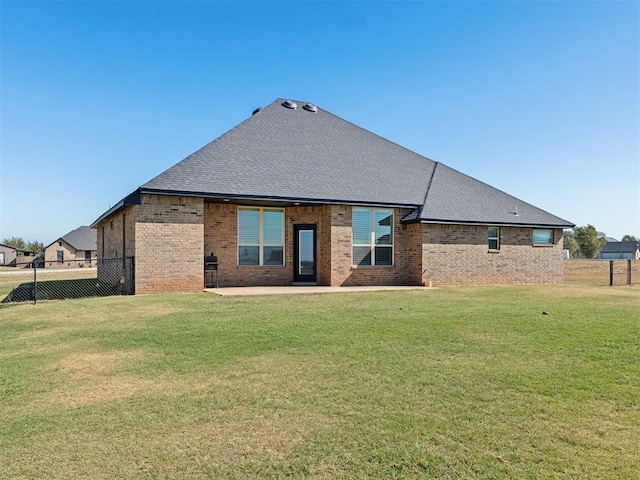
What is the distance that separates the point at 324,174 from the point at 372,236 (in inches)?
123

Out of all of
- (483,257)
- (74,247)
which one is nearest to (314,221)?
(483,257)

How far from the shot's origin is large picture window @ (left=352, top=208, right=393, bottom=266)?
1633 cm

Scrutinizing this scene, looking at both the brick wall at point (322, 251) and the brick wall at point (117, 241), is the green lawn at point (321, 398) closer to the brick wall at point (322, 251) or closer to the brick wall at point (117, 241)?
the brick wall at point (322, 251)

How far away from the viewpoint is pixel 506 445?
3.30m

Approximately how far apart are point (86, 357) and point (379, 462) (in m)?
4.89

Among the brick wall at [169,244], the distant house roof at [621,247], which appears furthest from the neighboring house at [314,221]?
the distant house roof at [621,247]

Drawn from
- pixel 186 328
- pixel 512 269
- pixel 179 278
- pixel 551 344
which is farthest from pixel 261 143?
pixel 551 344

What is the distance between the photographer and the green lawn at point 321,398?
3.08 meters

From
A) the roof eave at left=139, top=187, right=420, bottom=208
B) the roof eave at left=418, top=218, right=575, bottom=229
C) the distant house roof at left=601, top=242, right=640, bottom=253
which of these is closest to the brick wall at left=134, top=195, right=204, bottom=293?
the roof eave at left=139, top=187, right=420, bottom=208

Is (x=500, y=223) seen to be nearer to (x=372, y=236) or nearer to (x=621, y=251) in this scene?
(x=372, y=236)

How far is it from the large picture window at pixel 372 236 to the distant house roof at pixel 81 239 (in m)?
55.3

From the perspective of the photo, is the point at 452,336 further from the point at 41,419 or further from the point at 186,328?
the point at 41,419

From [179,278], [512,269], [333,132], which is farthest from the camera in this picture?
[333,132]

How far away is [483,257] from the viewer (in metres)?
17.9
